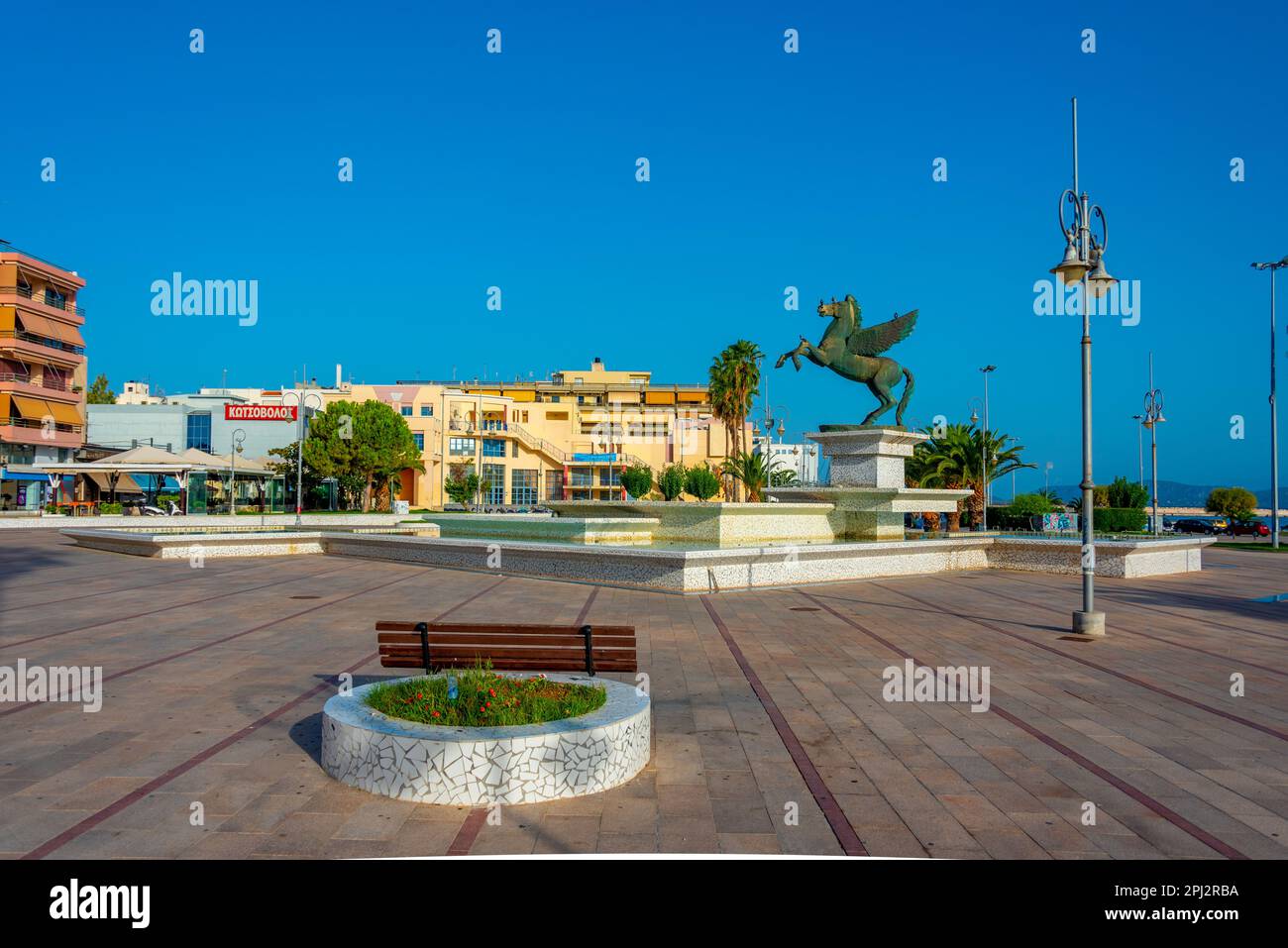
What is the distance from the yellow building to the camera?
71500 mm

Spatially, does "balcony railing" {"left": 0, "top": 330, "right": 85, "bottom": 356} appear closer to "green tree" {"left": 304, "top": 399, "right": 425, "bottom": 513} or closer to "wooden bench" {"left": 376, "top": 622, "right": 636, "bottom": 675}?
"green tree" {"left": 304, "top": 399, "right": 425, "bottom": 513}

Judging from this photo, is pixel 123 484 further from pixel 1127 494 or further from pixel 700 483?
pixel 1127 494

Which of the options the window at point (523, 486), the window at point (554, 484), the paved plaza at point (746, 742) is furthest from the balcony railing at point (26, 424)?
the paved plaza at point (746, 742)

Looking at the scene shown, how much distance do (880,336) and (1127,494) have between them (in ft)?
107

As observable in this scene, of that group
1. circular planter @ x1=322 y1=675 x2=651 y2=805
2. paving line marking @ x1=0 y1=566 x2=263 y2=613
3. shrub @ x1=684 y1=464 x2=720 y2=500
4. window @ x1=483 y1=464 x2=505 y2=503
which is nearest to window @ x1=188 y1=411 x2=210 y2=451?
window @ x1=483 y1=464 x2=505 y2=503

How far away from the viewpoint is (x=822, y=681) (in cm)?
870

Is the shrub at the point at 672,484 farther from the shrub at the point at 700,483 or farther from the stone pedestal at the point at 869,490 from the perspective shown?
the stone pedestal at the point at 869,490

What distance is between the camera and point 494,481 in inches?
2931

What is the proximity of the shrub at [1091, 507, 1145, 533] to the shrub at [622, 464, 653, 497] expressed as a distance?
38.7 m
